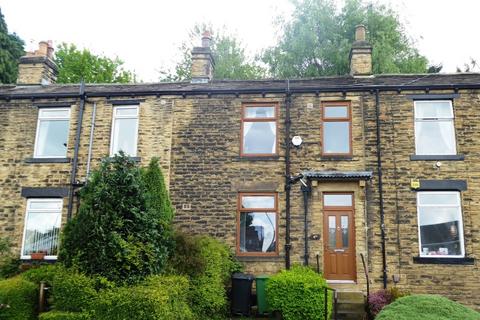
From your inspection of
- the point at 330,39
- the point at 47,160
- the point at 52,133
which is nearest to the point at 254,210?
the point at 47,160

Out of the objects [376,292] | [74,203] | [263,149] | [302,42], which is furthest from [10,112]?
[302,42]

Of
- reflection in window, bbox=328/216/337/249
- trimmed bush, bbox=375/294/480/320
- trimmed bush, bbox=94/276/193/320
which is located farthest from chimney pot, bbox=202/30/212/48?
trimmed bush, bbox=375/294/480/320

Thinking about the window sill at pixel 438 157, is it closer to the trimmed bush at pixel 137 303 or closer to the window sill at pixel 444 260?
the window sill at pixel 444 260

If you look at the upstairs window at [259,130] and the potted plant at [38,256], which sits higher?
the upstairs window at [259,130]

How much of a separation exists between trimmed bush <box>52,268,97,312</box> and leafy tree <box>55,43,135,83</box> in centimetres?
2366

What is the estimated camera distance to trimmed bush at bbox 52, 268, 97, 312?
8.80 meters

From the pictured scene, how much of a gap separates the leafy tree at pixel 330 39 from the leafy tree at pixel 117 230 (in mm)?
17922

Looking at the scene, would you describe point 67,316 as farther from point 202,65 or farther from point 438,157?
point 438,157

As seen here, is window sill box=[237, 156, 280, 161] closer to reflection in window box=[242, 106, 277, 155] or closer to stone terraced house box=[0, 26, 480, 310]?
stone terraced house box=[0, 26, 480, 310]

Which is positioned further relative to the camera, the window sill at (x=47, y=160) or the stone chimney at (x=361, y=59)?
the stone chimney at (x=361, y=59)

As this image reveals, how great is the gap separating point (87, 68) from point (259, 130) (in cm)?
2066

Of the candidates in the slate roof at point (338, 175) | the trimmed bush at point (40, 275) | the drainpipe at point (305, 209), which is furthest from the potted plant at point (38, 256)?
the slate roof at point (338, 175)

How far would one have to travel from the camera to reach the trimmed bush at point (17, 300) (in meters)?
10.0

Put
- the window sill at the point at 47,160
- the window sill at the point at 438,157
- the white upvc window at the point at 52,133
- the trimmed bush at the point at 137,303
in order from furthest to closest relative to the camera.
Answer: the white upvc window at the point at 52,133 → the window sill at the point at 47,160 → the window sill at the point at 438,157 → the trimmed bush at the point at 137,303
